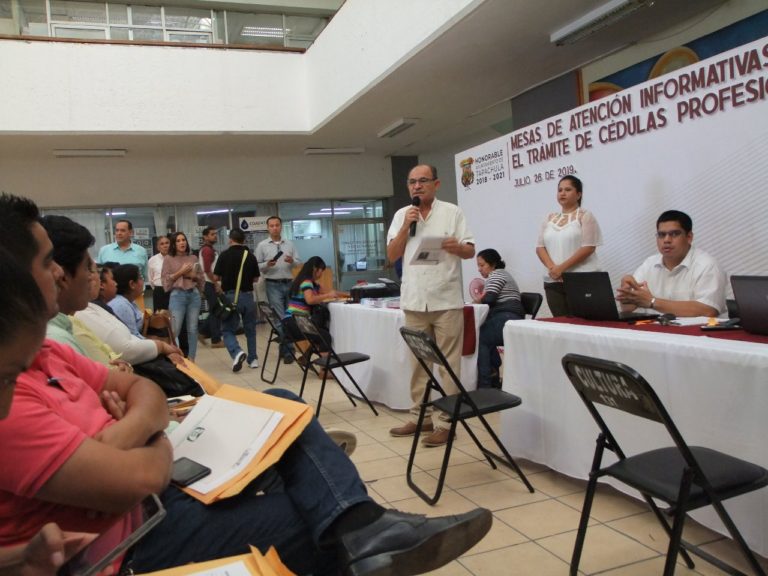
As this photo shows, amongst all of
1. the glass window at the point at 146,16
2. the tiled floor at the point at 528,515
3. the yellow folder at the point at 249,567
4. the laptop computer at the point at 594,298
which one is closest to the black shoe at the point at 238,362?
the tiled floor at the point at 528,515

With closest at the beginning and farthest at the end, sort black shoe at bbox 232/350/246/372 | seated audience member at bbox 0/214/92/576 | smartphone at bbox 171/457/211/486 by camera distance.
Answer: seated audience member at bbox 0/214/92/576 → smartphone at bbox 171/457/211/486 → black shoe at bbox 232/350/246/372

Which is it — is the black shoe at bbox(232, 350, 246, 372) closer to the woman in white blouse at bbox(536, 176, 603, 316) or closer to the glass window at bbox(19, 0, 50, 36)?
the woman in white blouse at bbox(536, 176, 603, 316)

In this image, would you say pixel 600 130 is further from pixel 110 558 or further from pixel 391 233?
pixel 110 558

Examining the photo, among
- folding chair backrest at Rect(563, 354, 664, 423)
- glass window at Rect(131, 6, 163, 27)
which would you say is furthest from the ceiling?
folding chair backrest at Rect(563, 354, 664, 423)

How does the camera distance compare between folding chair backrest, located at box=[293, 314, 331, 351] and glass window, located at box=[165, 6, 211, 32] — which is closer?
folding chair backrest, located at box=[293, 314, 331, 351]

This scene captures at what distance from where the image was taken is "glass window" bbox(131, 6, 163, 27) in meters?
8.27

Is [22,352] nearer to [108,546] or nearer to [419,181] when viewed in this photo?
[108,546]

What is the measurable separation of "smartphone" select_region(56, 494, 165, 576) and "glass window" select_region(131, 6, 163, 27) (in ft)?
28.6

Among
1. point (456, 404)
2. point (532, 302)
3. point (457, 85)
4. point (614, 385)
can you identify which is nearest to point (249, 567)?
point (614, 385)

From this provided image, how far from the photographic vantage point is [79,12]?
8.04 metres

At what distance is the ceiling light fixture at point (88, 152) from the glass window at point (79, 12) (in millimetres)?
1685

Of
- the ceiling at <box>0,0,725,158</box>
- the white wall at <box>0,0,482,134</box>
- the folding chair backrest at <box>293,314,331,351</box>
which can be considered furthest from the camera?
the white wall at <box>0,0,482,134</box>

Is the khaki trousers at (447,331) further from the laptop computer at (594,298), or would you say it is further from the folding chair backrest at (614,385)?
the folding chair backrest at (614,385)

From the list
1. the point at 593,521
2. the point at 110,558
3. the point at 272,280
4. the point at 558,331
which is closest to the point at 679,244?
the point at 558,331
